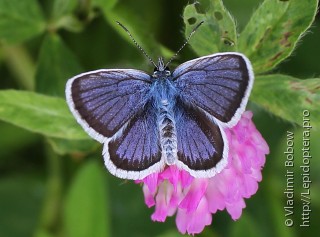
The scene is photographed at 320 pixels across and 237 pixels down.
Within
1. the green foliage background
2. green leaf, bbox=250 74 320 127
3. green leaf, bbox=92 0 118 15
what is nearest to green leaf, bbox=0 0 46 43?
the green foliage background

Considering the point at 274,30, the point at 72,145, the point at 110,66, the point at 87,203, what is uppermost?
the point at 274,30

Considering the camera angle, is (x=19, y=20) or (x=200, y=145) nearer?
(x=200, y=145)

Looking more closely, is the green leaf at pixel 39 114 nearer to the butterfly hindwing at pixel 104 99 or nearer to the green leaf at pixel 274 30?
the butterfly hindwing at pixel 104 99

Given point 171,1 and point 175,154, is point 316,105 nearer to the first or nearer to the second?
point 175,154

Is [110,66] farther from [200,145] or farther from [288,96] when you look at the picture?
[200,145]

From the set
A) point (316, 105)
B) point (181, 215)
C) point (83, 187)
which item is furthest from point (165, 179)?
point (83, 187)

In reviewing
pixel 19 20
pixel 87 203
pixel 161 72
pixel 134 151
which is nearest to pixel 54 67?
pixel 19 20

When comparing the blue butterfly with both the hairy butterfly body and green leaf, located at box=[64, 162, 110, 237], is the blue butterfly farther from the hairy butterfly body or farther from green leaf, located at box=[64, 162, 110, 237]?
green leaf, located at box=[64, 162, 110, 237]
